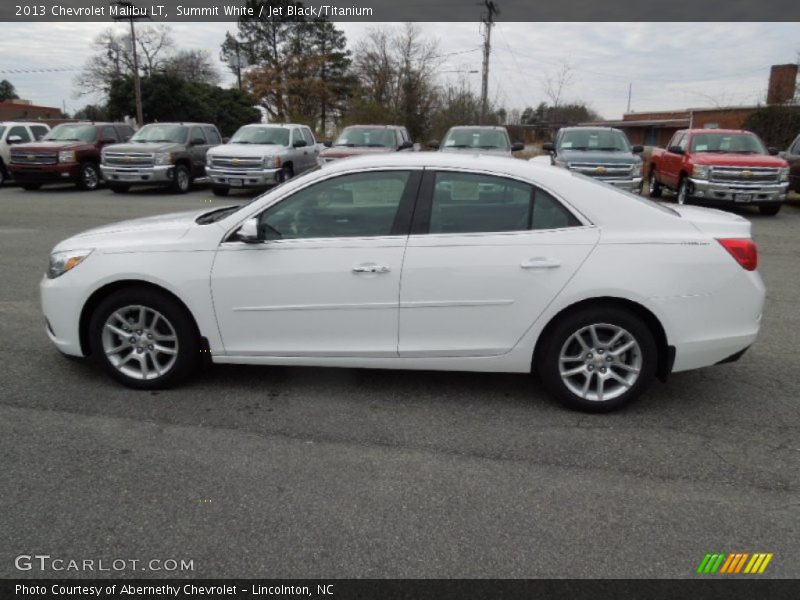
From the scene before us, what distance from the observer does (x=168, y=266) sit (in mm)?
4348

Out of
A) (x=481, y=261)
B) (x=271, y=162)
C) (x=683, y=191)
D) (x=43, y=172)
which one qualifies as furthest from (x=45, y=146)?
(x=481, y=261)

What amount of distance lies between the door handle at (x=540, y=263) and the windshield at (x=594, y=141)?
39.3 feet

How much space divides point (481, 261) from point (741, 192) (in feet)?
39.7

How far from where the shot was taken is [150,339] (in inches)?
177

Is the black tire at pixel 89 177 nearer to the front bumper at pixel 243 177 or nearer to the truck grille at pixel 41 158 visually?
the truck grille at pixel 41 158

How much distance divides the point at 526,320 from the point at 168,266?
2354mm

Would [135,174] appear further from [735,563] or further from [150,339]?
[735,563]

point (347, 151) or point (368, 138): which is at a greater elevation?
point (368, 138)

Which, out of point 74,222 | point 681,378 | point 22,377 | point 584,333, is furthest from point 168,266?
point 74,222

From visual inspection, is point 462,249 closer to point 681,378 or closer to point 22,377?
point 681,378

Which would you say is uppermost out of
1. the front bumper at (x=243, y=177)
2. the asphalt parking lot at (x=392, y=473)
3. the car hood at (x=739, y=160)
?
the car hood at (x=739, y=160)

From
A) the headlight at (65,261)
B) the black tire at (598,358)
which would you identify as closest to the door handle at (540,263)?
the black tire at (598,358)

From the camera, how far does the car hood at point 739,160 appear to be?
45.9ft

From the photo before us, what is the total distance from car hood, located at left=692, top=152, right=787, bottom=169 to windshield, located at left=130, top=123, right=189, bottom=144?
13.8 metres
